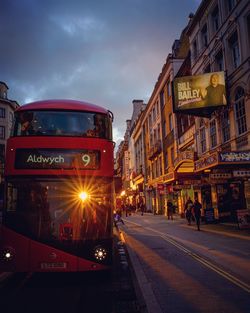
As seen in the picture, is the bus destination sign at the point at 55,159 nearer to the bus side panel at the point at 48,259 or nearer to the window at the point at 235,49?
the bus side panel at the point at 48,259

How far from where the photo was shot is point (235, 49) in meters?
23.1

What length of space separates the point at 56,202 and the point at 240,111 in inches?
655

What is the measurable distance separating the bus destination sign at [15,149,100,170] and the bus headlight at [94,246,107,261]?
1.95m

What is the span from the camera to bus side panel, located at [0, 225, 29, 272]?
8.03 m

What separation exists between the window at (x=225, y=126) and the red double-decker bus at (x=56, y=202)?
1655 cm

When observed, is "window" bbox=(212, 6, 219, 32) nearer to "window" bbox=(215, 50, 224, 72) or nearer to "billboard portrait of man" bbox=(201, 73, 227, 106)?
"window" bbox=(215, 50, 224, 72)

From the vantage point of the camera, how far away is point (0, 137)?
60.8 meters

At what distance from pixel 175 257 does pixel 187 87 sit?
619 inches

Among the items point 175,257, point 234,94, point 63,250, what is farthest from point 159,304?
point 234,94

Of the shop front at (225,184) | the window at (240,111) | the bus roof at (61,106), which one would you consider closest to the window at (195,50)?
the window at (240,111)

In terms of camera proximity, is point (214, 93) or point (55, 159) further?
point (214, 93)

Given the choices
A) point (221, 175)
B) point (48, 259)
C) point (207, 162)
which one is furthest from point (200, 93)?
point (48, 259)

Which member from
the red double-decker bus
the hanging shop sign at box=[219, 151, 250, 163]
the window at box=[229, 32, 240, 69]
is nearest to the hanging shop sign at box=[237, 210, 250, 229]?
the hanging shop sign at box=[219, 151, 250, 163]

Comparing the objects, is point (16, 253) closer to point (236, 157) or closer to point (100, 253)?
point (100, 253)
